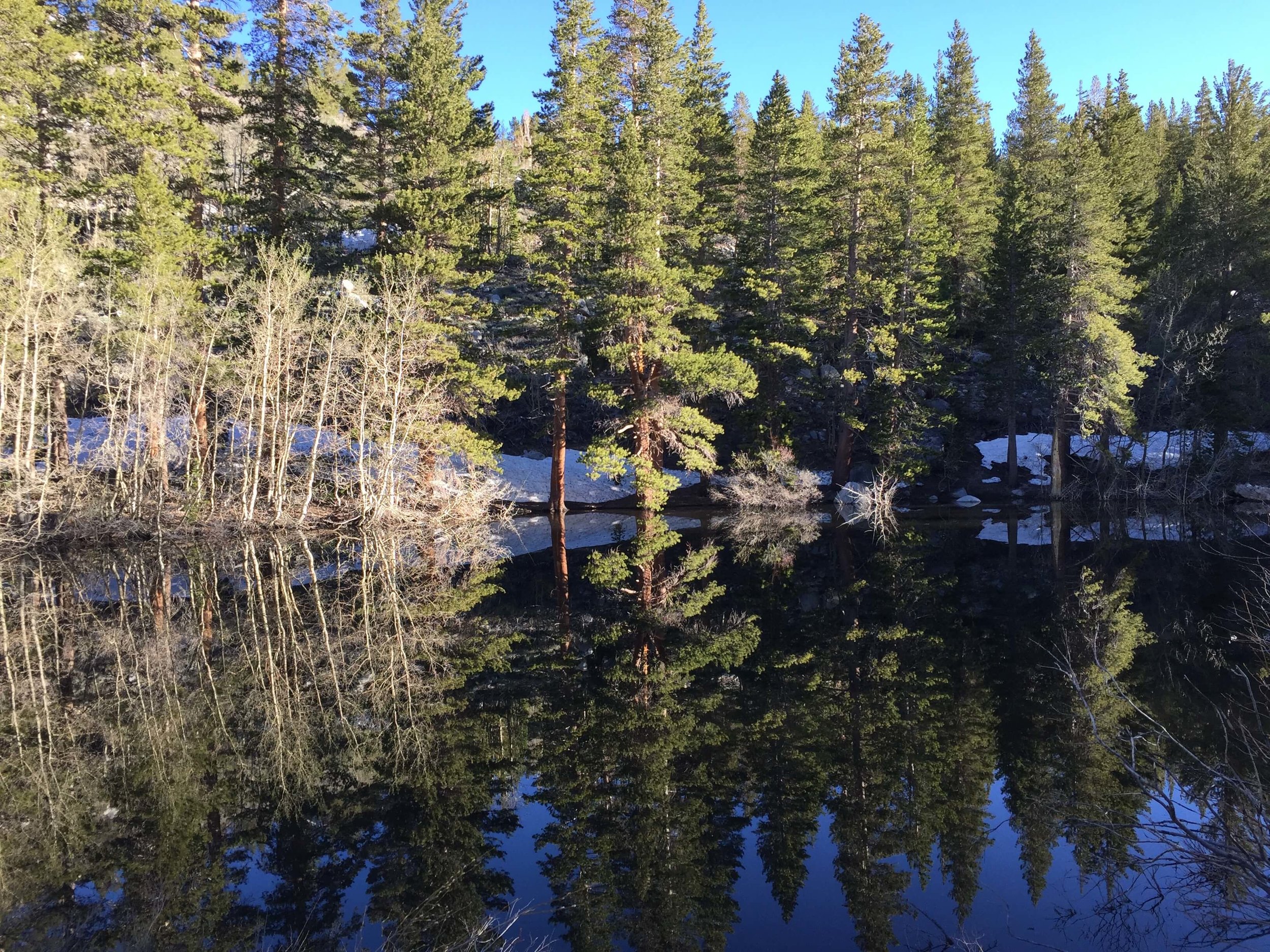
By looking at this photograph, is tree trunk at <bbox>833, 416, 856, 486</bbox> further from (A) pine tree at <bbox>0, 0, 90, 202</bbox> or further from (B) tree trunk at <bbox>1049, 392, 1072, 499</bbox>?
(A) pine tree at <bbox>0, 0, 90, 202</bbox>

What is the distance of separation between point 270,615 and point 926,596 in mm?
12812

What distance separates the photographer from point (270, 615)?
1366 cm

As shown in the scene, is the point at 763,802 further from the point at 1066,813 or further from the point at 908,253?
the point at 908,253

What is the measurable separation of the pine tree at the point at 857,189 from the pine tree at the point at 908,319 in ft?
2.10

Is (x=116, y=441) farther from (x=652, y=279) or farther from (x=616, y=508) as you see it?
(x=616, y=508)

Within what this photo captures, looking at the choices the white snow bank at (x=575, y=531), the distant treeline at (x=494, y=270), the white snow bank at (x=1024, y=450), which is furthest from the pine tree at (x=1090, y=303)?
the white snow bank at (x=575, y=531)

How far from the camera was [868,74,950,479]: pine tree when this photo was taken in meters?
29.3

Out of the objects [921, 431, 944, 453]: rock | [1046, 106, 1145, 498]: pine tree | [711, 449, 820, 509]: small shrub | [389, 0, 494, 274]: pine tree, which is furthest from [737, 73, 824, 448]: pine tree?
[389, 0, 494, 274]: pine tree

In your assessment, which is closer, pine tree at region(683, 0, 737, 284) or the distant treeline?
the distant treeline

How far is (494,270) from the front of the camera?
27.6 m

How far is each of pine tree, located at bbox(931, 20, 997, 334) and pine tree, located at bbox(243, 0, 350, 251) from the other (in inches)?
1096

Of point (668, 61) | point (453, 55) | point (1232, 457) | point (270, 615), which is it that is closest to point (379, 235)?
point (453, 55)

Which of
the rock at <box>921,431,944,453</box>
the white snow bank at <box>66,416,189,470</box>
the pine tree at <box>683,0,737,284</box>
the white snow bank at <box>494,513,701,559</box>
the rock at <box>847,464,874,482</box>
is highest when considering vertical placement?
the pine tree at <box>683,0,737,284</box>

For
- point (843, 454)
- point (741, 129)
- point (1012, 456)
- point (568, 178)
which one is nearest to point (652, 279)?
point (568, 178)
